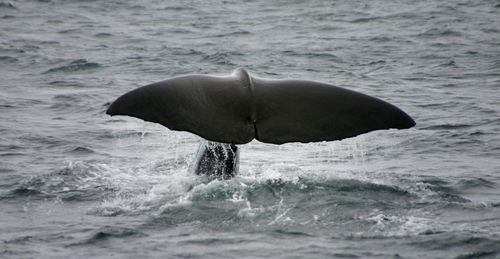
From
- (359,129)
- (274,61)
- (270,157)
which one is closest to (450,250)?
(359,129)

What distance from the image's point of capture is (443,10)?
73.3 ft

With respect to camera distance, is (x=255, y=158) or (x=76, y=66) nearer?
(x=255, y=158)

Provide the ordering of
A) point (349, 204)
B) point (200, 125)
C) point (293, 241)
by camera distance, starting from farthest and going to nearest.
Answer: point (349, 204)
point (293, 241)
point (200, 125)

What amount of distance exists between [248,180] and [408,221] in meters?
1.71

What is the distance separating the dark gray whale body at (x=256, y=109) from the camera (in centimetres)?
520

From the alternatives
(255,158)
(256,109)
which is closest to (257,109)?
(256,109)

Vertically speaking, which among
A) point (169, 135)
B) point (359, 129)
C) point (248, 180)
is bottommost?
point (169, 135)

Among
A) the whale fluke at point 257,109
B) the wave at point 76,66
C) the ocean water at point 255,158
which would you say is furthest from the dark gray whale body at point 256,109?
the wave at point 76,66

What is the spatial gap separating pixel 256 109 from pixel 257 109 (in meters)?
0.01

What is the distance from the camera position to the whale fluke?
5.20 m

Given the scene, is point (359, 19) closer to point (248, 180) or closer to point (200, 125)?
point (248, 180)

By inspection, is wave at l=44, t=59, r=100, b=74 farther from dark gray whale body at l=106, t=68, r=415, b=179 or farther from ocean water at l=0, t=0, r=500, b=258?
dark gray whale body at l=106, t=68, r=415, b=179

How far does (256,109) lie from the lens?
548cm

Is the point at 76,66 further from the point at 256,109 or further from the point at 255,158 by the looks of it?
the point at 256,109
